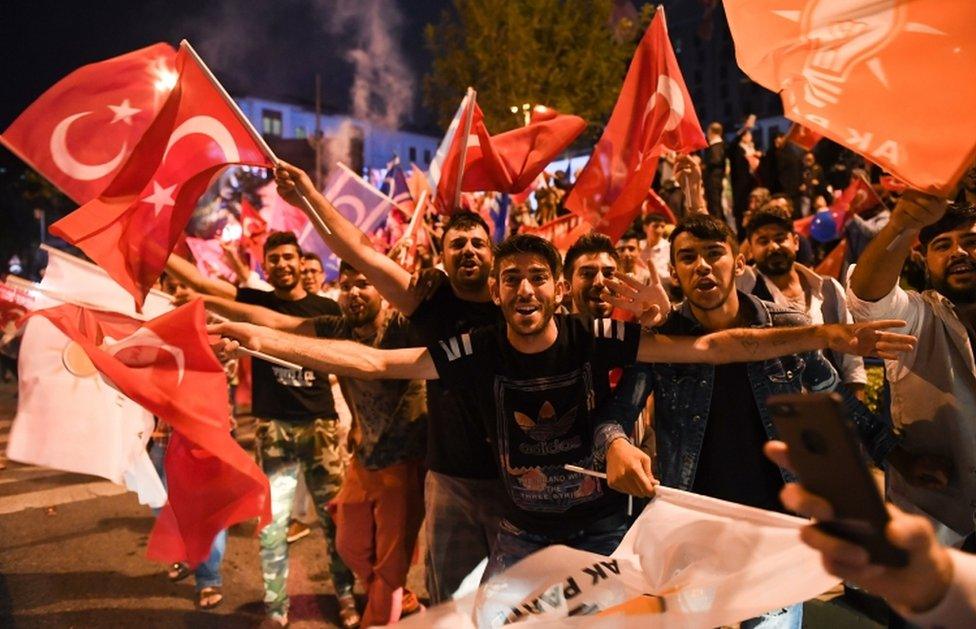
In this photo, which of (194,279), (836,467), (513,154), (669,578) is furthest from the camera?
(513,154)

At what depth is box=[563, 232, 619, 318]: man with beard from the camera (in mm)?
4191

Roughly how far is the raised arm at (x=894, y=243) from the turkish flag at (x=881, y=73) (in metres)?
0.07

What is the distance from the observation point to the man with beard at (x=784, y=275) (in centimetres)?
419

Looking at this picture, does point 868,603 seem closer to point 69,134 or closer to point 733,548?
point 733,548

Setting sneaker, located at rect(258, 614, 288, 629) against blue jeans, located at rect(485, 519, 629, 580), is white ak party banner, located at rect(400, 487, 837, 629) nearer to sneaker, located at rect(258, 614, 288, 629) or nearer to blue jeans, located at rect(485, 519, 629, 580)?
blue jeans, located at rect(485, 519, 629, 580)

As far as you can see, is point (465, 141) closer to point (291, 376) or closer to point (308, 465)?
point (291, 376)

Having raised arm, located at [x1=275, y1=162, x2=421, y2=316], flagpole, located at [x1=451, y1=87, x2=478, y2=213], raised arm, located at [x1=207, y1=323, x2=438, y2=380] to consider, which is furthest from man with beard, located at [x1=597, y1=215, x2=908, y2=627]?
flagpole, located at [x1=451, y1=87, x2=478, y2=213]

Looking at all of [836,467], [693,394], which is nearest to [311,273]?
[693,394]

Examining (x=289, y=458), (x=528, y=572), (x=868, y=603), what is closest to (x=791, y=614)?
(x=528, y=572)

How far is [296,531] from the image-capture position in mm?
6406

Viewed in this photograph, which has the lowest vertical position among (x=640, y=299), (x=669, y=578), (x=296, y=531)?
(x=296, y=531)

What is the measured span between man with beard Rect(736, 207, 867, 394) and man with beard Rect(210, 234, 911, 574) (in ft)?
4.97

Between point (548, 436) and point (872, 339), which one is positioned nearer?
point (872, 339)

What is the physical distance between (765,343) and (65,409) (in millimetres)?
3812
